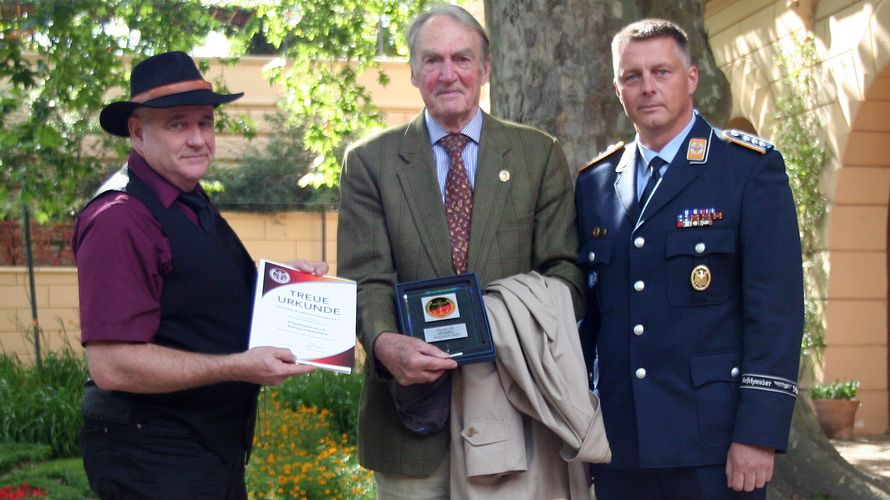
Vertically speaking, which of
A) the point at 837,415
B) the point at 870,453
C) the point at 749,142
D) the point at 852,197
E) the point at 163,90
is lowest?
the point at 870,453

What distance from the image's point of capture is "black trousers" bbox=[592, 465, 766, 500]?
3611 millimetres

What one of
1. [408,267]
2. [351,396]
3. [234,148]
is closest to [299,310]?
[408,267]

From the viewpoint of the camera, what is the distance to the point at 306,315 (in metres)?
3.49

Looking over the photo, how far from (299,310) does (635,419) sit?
44.2 inches

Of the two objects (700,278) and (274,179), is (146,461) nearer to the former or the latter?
(700,278)

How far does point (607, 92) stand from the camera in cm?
604

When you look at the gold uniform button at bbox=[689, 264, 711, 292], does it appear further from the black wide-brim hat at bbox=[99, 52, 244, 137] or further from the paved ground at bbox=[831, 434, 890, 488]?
the paved ground at bbox=[831, 434, 890, 488]

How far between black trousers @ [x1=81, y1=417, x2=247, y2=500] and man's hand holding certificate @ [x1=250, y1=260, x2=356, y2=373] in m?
0.40

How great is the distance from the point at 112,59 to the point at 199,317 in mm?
7767

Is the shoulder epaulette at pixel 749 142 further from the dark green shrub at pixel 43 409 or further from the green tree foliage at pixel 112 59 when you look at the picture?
the dark green shrub at pixel 43 409

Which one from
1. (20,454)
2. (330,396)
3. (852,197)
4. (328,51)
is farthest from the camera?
(328,51)

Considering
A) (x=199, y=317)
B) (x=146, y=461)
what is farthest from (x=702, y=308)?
(x=146, y=461)

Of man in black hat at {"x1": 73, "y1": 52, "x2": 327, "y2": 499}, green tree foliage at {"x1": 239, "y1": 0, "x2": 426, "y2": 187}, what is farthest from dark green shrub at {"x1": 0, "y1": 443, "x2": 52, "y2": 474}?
man in black hat at {"x1": 73, "y1": 52, "x2": 327, "y2": 499}

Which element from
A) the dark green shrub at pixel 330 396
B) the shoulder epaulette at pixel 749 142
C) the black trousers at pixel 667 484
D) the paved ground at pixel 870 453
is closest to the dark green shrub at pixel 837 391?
the paved ground at pixel 870 453
